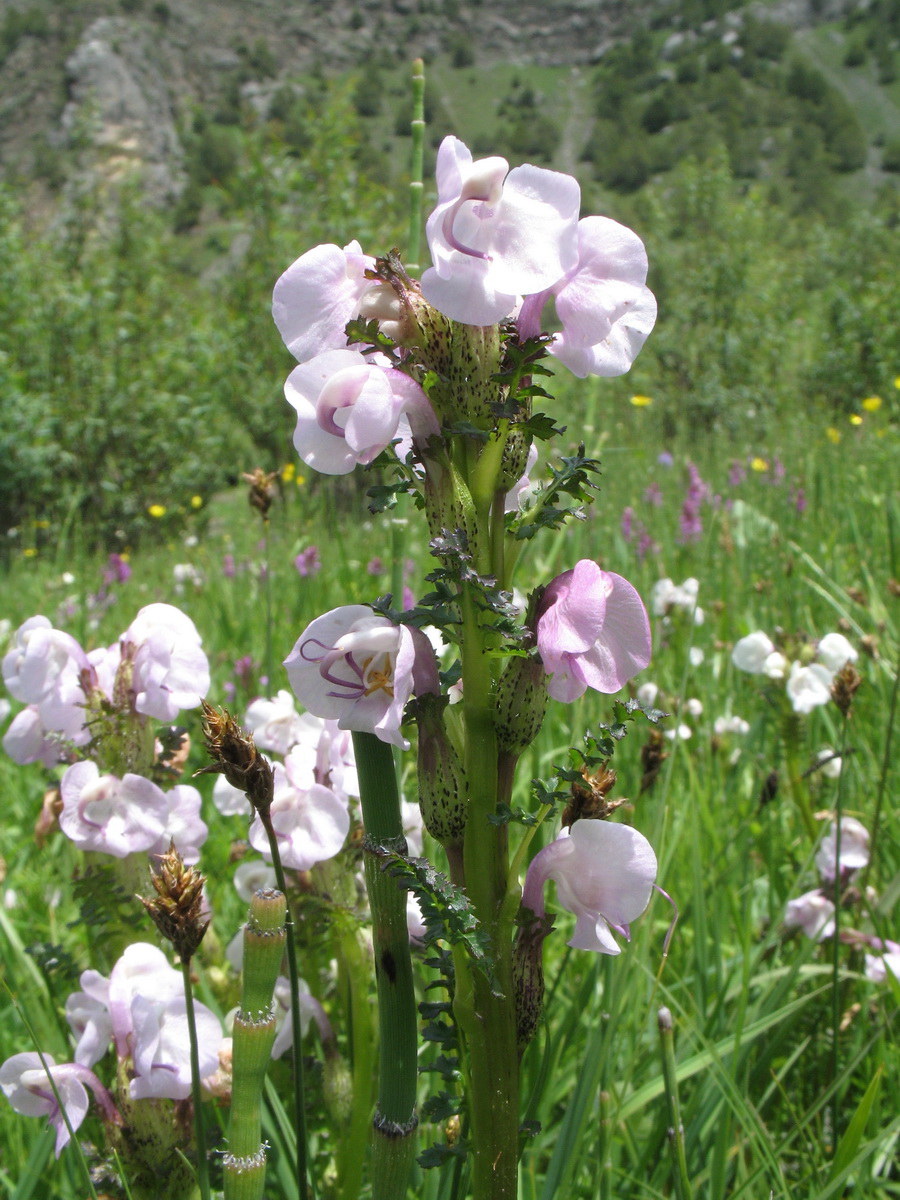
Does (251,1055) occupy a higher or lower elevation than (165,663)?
higher

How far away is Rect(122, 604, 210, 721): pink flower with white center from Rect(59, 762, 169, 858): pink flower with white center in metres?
0.10

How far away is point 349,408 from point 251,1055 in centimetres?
49

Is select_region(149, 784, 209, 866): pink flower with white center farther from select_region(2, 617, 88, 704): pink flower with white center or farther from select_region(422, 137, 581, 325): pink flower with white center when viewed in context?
select_region(422, 137, 581, 325): pink flower with white center

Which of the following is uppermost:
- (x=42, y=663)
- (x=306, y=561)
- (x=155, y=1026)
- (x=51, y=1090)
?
(x=42, y=663)

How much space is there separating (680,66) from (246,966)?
116385 mm

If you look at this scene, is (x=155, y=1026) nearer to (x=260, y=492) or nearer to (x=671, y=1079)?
(x=671, y=1079)

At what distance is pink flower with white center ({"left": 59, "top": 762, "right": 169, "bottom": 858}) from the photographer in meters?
Answer: 1.09

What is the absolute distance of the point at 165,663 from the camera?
3.83 ft

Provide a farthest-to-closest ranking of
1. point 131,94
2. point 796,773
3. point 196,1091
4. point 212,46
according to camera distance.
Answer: point 212,46 < point 131,94 < point 796,773 < point 196,1091

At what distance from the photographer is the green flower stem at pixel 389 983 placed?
68cm

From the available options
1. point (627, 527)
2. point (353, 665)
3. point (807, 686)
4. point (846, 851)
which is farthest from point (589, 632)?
point (627, 527)

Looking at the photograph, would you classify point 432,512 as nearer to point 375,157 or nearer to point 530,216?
point 530,216

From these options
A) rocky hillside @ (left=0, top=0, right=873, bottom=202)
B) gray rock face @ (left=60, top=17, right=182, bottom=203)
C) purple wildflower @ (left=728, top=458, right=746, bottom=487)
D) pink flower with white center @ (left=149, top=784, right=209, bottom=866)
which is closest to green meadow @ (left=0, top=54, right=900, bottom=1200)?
pink flower with white center @ (left=149, top=784, right=209, bottom=866)

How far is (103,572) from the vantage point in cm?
520
